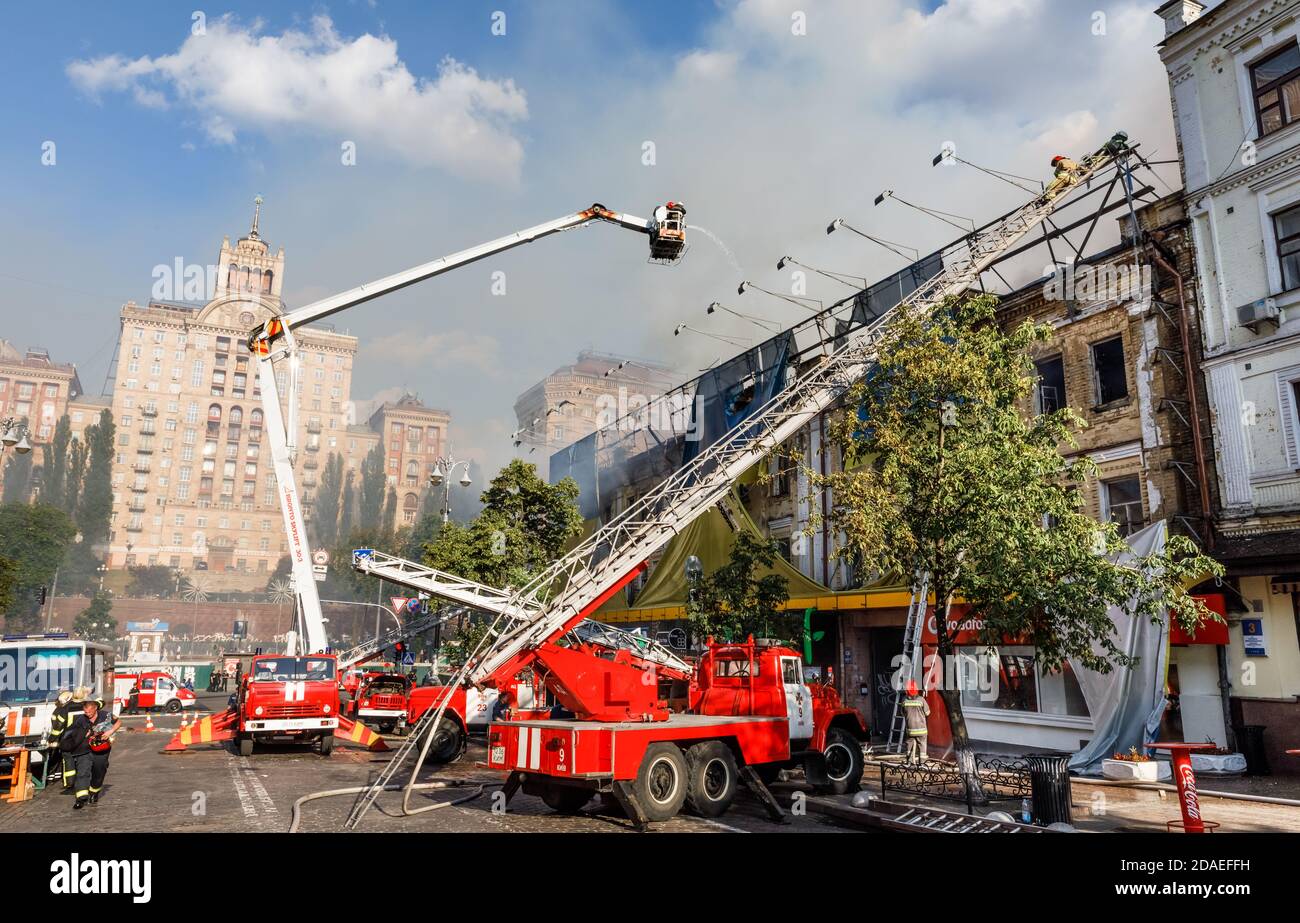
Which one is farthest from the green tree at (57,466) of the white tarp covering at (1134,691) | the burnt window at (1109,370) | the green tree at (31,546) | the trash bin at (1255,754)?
the trash bin at (1255,754)

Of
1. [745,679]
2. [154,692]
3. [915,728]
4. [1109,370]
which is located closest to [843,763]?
[745,679]

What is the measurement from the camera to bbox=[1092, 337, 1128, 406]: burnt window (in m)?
20.8

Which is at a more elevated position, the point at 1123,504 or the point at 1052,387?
the point at 1052,387

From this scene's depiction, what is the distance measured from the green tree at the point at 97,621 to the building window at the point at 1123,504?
113 m

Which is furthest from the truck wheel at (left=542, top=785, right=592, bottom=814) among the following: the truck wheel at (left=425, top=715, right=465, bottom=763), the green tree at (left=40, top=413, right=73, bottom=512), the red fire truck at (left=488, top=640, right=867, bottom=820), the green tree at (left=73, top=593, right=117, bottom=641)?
the green tree at (left=40, top=413, right=73, bottom=512)

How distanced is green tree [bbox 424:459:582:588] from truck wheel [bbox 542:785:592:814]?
14.0m

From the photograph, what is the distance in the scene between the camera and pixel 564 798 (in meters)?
13.0

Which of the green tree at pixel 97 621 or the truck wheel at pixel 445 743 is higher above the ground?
the green tree at pixel 97 621

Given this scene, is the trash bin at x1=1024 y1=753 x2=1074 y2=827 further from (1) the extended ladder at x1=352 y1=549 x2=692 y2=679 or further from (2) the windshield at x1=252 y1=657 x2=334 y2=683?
(2) the windshield at x1=252 y1=657 x2=334 y2=683

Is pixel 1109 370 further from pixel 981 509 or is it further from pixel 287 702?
A: pixel 287 702

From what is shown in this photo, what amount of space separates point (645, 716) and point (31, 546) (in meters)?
108

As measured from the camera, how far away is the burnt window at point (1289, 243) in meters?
17.7

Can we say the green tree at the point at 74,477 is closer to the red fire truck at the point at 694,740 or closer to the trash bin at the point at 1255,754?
the red fire truck at the point at 694,740
